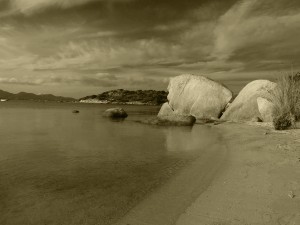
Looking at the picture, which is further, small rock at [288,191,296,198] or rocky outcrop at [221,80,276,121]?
rocky outcrop at [221,80,276,121]

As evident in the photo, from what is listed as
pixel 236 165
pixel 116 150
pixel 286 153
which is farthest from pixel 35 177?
pixel 286 153

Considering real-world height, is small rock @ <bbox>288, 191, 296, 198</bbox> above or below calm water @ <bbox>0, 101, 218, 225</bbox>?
above

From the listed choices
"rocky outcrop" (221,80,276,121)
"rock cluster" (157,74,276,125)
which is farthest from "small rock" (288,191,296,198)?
"rocky outcrop" (221,80,276,121)

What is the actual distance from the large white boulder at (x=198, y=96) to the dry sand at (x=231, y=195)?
17.0 m

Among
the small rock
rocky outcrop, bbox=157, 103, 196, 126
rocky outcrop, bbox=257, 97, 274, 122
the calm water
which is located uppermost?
rocky outcrop, bbox=257, 97, 274, 122

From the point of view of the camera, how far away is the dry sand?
185 inches

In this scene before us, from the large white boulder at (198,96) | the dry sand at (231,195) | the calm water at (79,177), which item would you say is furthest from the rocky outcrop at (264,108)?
the dry sand at (231,195)

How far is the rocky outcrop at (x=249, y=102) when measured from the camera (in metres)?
21.8

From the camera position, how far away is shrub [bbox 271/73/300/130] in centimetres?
1397

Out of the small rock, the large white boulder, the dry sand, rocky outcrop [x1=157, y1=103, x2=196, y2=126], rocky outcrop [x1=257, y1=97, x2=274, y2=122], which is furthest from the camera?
the large white boulder

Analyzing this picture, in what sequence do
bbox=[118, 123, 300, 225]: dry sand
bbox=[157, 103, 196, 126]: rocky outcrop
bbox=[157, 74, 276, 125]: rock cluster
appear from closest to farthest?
bbox=[118, 123, 300, 225]: dry sand, bbox=[157, 74, 276, 125]: rock cluster, bbox=[157, 103, 196, 126]: rocky outcrop

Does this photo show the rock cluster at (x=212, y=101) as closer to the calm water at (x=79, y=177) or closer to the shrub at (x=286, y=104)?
the shrub at (x=286, y=104)

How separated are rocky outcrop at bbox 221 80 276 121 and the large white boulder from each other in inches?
86.5

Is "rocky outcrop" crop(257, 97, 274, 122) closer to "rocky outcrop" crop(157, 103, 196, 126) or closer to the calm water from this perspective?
"rocky outcrop" crop(157, 103, 196, 126)
